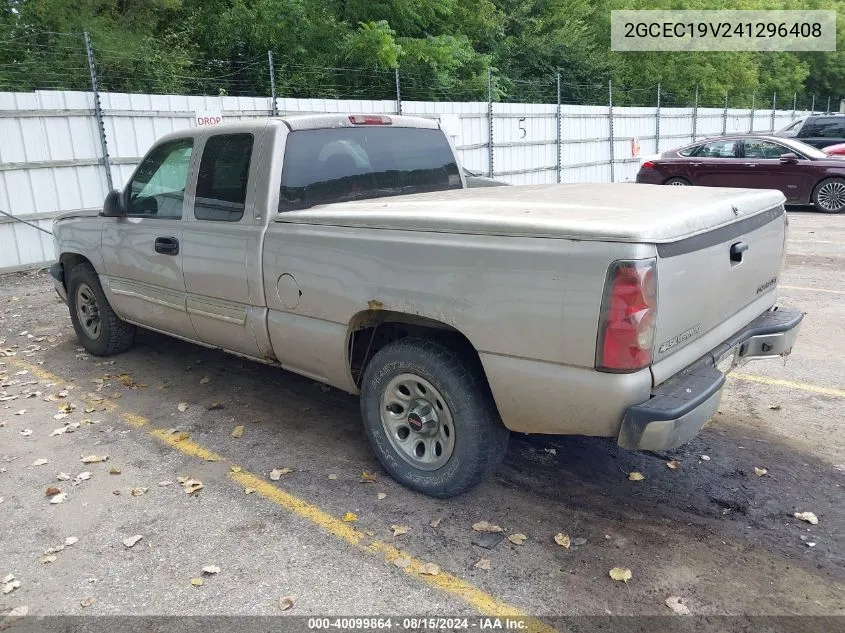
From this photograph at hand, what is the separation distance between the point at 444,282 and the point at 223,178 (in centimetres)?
199

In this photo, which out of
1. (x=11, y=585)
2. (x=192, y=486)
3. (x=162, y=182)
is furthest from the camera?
(x=162, y=182)

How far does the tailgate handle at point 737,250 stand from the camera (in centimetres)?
334

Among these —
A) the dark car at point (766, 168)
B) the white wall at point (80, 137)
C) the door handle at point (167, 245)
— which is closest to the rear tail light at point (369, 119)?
the door handle at point (167, 245)

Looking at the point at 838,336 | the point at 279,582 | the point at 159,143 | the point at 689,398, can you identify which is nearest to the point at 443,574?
the point at 279,582

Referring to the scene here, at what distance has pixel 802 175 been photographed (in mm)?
13828

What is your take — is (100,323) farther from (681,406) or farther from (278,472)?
(681,406)

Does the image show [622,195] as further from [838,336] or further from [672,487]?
[838,336]

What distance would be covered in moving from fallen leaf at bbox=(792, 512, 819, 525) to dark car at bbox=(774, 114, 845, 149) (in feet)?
53.4

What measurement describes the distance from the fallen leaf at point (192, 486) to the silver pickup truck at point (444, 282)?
0.85m

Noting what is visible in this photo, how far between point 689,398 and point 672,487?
3.46ft

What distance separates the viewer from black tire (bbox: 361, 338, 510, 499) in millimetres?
3398

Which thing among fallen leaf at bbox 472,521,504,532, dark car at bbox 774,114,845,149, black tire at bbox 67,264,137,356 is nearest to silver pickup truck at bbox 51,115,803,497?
fallen leaf at bbox 472,521,504,532

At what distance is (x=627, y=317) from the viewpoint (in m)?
2.79

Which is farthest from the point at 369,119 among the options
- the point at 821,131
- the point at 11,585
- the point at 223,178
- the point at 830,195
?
the point at 821,131
